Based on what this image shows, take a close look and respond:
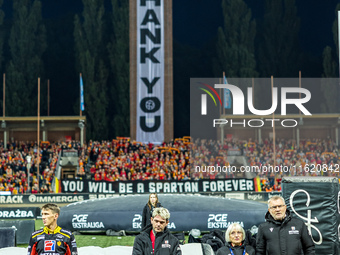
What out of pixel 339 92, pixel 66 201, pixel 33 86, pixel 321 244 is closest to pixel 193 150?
pixel 66 201

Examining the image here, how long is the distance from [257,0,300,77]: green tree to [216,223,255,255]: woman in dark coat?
62.7 meters

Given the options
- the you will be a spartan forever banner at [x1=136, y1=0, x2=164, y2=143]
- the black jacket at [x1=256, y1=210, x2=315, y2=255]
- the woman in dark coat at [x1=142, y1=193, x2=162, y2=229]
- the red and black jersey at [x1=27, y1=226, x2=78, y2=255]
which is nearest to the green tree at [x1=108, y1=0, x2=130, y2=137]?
the you will be a spartan forever banner at [x1=136, y1=0, x2=164, y2=143]

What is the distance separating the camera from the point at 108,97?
69438 mm

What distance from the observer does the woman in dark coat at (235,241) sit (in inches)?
321

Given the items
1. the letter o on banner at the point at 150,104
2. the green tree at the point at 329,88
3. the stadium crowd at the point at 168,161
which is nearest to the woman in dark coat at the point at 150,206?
the stadium crowd at the point at 168,161

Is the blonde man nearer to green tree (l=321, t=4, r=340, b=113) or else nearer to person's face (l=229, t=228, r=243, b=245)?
person's face (l=229, t=228, r=243, b=245)

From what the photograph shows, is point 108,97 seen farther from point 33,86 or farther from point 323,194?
point 323,194

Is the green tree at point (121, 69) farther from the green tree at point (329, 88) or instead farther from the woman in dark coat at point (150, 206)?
the woman in dark coat at point (150, 206)

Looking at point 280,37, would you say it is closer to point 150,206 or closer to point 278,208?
point 150,206

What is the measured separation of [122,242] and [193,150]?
83.3ft

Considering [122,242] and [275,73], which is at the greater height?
[275,73]

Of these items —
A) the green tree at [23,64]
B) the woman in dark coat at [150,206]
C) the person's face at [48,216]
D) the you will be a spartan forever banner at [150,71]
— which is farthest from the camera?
the green tree at [23,64]

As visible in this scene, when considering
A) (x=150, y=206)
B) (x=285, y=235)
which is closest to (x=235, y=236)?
(x=285, y=235)

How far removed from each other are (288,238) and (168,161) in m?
37.9
